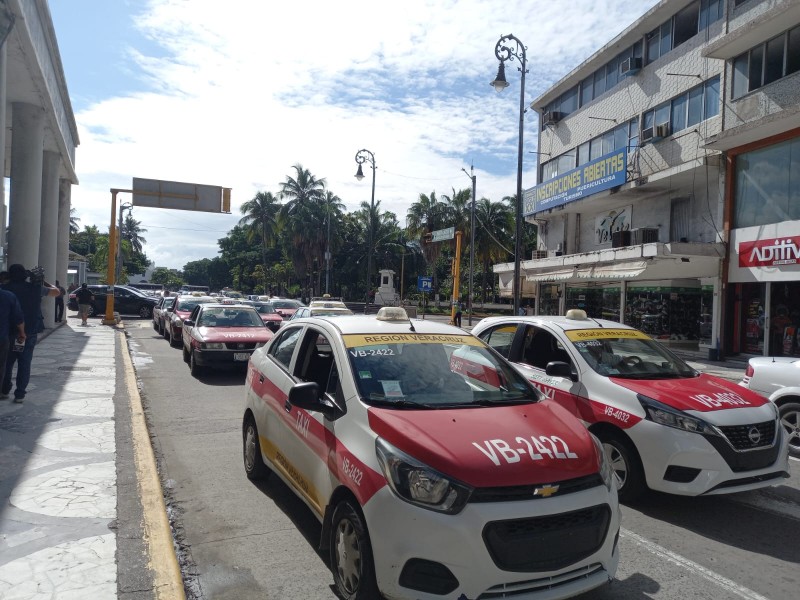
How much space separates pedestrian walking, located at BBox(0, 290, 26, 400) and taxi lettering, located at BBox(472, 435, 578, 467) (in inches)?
261

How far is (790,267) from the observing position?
16156 millimetres

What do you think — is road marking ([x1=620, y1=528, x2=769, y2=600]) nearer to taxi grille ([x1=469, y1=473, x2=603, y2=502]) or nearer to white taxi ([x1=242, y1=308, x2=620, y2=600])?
white taxi ([x1=242, y1=308, x2=620, y2=600])

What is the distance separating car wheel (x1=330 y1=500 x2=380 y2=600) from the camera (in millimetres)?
3145

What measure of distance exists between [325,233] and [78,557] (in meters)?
55.0

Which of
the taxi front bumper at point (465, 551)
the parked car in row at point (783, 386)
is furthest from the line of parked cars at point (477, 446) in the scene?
the parked car in row at point (783, 386)

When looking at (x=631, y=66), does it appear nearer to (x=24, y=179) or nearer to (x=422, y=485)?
(x=24, y=179)

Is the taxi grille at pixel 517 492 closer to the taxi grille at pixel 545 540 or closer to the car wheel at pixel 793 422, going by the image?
the taxi grille at pixel 545 540

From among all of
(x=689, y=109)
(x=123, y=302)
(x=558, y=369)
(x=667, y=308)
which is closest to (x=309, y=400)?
(x=558, y=369)

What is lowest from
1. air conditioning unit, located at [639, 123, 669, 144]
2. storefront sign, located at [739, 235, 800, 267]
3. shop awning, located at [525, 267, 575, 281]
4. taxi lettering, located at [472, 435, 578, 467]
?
taxi lettering, located at [472, 435, 578, 467]

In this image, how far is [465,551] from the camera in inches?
114

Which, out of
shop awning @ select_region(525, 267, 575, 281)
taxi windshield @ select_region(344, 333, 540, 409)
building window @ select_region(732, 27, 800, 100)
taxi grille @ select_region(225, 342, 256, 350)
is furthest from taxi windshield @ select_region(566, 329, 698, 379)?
shop awning @ select_region(525, 267, 575, 281)

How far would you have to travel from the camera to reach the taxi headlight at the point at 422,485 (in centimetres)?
300

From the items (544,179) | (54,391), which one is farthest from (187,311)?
(544,179)

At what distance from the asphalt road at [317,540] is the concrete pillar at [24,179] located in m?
12.1
